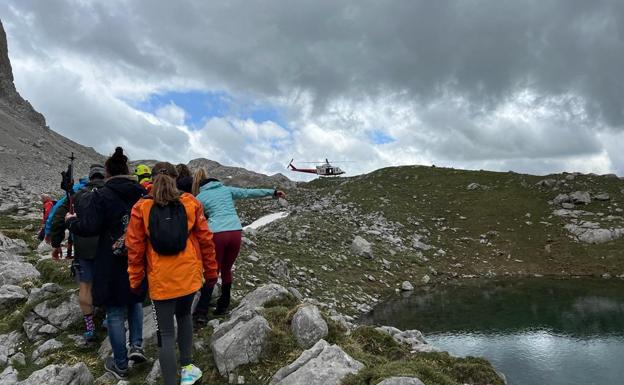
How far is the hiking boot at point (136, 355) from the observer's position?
831cm

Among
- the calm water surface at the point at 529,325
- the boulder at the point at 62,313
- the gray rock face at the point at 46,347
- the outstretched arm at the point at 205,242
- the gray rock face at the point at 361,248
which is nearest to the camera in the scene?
the outstretched arm at the point at 205,242

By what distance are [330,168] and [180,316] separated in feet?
249

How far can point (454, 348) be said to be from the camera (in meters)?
20.5

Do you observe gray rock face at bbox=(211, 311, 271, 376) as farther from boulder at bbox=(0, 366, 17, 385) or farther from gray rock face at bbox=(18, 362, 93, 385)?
boulder at bbox=(0, 366, 17, 385)

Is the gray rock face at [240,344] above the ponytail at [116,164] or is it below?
below

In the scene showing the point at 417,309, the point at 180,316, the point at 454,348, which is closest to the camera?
the point at 180,316

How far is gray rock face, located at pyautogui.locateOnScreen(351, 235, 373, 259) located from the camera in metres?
33.5

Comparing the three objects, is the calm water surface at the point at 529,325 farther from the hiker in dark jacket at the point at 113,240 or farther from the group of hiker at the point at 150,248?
the hiker in dark jacket at the point at 113,240

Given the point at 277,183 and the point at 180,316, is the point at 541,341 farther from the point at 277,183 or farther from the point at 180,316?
the point at 277,183

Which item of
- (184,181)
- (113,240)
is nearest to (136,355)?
(113,240)

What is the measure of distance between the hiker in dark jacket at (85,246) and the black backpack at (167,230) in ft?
7.47

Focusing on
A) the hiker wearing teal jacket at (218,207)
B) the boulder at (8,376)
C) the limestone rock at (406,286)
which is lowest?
the limestone rock at (406,286)

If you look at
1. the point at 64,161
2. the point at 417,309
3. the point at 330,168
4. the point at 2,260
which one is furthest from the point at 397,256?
the point at 64,161

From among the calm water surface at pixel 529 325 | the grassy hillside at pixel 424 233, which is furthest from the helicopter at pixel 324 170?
the calm water surface at pixel 529 325
